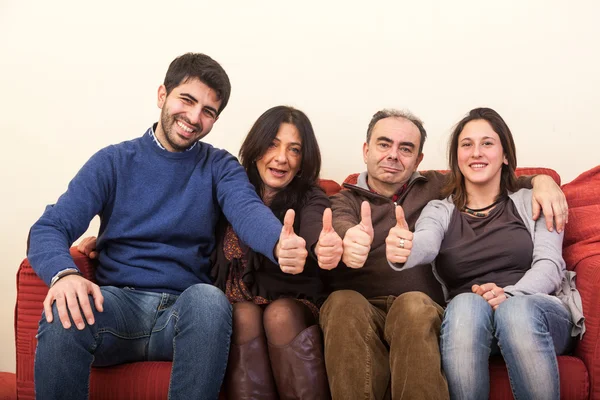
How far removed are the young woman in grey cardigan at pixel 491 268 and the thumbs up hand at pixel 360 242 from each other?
0.08 m

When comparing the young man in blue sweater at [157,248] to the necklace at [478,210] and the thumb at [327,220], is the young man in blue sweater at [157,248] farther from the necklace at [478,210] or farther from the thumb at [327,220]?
the necklace at [478,210]

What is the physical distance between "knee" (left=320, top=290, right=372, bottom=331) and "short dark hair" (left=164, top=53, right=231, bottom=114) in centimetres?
75

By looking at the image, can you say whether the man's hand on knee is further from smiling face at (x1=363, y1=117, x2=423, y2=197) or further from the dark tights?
smiling face at (x1=363, y1=117, x2=423, y2=197)

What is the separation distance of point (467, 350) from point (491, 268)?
1.30ft

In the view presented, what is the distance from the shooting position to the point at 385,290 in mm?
1967

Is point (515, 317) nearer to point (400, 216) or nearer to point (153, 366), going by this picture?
point (400, 216)

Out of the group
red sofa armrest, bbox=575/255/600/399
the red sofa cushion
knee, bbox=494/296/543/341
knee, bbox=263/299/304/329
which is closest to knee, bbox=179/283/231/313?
knee, bbox=263/299/304/329

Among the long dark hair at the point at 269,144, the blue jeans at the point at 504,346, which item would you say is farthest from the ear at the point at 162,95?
the blue jeans at the point at 504,346

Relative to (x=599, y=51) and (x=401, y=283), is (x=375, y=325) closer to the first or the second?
(x=401, y=283)

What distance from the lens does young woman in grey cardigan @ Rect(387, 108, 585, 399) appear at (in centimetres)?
156

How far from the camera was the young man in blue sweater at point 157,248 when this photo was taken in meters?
1.52

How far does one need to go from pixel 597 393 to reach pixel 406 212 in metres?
0.77

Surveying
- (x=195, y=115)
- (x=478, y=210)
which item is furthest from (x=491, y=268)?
(x=195, y=115)

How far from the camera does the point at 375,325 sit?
168 centimetres
